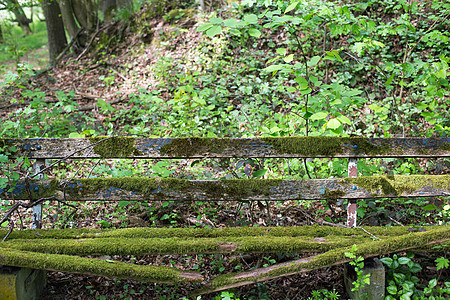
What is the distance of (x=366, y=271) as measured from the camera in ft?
7.35

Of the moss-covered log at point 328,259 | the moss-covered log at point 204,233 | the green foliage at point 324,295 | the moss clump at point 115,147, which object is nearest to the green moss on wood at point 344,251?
the moss-covered log at point 328,259

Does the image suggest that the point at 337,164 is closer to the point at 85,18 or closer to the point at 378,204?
the point at 378,204

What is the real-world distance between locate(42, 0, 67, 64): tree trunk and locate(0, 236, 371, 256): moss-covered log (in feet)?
29.2

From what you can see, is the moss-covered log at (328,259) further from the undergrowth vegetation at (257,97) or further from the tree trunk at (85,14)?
the tree trunk at (85,14)

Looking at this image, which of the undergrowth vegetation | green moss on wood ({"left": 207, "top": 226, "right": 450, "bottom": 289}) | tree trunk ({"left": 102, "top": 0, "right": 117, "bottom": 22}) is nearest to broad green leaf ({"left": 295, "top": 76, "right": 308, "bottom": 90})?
the undergrowth vegetation

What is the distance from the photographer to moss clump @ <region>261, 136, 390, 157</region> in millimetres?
2807

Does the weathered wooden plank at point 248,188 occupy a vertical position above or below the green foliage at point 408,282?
above

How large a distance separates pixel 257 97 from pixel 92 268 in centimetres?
388

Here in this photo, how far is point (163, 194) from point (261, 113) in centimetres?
272

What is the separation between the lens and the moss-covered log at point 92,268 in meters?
2.04

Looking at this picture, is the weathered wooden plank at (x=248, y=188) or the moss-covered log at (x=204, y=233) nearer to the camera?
the moss-covered log at (x=204, y=233)

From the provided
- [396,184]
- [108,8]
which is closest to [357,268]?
[396,184]

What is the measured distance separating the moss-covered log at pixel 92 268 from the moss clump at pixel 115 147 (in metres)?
0.98

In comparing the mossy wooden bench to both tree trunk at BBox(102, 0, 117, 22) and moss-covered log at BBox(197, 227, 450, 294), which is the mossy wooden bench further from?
tree trunk at BBox(102, 0, 117, 22)
